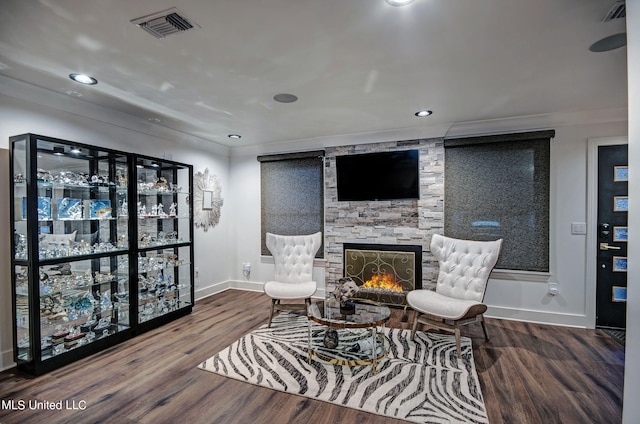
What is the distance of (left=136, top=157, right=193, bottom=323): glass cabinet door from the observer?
3.59m

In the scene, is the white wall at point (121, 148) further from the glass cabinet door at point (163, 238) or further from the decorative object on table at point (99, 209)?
the decorative object on table at point (99, 209)

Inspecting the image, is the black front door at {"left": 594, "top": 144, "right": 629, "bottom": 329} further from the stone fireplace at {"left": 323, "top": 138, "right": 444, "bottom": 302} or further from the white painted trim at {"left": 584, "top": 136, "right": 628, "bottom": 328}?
the stone fireplace at {"left": 323, "top": 138, "right": 444, "bottom": 302}

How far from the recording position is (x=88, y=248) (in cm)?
300

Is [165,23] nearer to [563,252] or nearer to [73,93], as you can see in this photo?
[73,93]

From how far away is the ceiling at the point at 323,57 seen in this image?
171 centimetres

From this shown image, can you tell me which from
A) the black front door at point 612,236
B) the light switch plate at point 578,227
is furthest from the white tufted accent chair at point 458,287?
the black front door at point 612,236

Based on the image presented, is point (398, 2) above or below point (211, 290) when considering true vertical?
above

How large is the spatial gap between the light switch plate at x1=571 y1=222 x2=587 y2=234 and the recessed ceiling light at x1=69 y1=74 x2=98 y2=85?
5097 mm

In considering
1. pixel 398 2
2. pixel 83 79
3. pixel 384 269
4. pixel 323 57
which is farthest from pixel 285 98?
pixel 384 269

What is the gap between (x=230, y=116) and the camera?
3.58 metres

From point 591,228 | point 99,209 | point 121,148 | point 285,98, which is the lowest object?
point 591,228

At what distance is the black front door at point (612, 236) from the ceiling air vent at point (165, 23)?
4308 millimetres

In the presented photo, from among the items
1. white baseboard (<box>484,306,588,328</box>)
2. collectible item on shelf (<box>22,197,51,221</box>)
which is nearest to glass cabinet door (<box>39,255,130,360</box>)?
collectible item on shelf (<box>22,197,51,221</box>)

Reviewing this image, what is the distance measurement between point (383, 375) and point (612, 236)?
311 centimetres
